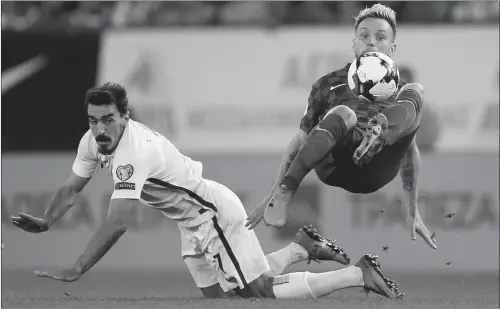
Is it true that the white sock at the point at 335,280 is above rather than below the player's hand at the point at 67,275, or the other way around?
below

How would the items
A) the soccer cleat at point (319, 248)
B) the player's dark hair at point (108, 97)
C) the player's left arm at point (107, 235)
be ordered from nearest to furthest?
the player's left arm at point (107, 235), the player's dark hair at point (108, 97), the soccer cleat at point (319, 248)

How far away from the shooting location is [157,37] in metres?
14.0

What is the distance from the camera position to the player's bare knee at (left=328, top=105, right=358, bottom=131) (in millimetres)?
6184

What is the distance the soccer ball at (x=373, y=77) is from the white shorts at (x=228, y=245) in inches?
55.4

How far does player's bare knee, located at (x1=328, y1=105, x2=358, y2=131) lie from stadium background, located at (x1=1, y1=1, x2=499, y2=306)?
721 cm

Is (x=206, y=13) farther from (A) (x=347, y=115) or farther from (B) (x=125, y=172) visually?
(A) (x=347, y=115)

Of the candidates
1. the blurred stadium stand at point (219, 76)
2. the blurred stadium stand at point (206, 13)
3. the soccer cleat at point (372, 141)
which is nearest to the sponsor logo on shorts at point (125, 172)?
the soccer cleat at point (372, 141)

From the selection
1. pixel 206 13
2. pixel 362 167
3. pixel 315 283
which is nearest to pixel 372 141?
pixel 362 167

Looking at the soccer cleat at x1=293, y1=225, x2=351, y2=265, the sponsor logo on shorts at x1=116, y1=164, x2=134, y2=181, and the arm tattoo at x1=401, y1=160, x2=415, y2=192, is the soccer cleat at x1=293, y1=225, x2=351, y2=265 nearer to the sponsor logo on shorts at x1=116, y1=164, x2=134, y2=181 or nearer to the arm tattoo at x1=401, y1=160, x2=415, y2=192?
the arm tattoo at x1=401, y1=160, x2=415, y2=192

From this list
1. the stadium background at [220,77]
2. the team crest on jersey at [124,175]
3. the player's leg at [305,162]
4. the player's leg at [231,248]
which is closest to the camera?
the player's leg at [305,162]

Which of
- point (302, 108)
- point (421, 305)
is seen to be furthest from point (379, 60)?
point (302, 108)

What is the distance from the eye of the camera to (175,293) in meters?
8.77

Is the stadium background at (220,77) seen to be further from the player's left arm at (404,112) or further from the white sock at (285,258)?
the player's left arm at (404,112)

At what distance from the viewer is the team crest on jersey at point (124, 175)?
6570 mm
